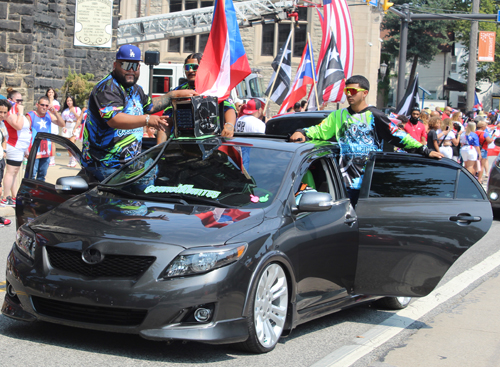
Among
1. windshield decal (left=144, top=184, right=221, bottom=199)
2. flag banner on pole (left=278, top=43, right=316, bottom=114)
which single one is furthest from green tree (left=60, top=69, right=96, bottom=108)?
windshield decal (left=144, top=184, right=221, bottom=199)

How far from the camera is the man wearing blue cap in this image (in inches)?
242

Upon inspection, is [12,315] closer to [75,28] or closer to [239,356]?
[239,356]

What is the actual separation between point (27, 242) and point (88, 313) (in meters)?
0.70

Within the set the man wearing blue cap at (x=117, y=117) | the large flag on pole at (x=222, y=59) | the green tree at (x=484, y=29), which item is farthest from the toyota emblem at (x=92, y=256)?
the green tree at (x=484, y=29)

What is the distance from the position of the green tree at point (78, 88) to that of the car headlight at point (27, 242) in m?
17.4

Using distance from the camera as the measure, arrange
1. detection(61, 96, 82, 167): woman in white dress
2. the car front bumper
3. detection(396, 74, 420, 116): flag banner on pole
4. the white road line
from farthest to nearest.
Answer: detection(61, 96, 82, 167): woman in white dress → detection(396, 74, 420, 116): flag banner on pole → the white road line → the car front bumper

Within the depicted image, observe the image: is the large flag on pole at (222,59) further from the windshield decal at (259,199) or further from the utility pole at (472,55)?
the utility pole at (472,55)

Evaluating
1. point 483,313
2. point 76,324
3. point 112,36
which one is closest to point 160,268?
point 76,324

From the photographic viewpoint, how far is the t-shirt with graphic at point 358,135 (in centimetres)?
632

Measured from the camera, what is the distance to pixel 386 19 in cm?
6644

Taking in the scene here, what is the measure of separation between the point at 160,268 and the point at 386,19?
65.5 metres

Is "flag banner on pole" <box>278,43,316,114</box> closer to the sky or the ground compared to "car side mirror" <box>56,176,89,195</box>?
closer to the sky

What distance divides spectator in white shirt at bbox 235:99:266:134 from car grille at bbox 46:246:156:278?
6964 millimetres

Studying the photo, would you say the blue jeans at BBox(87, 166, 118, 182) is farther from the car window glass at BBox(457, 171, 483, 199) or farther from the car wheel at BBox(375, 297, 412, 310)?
the car window glass at BBox(457, 171, 483, 199)
